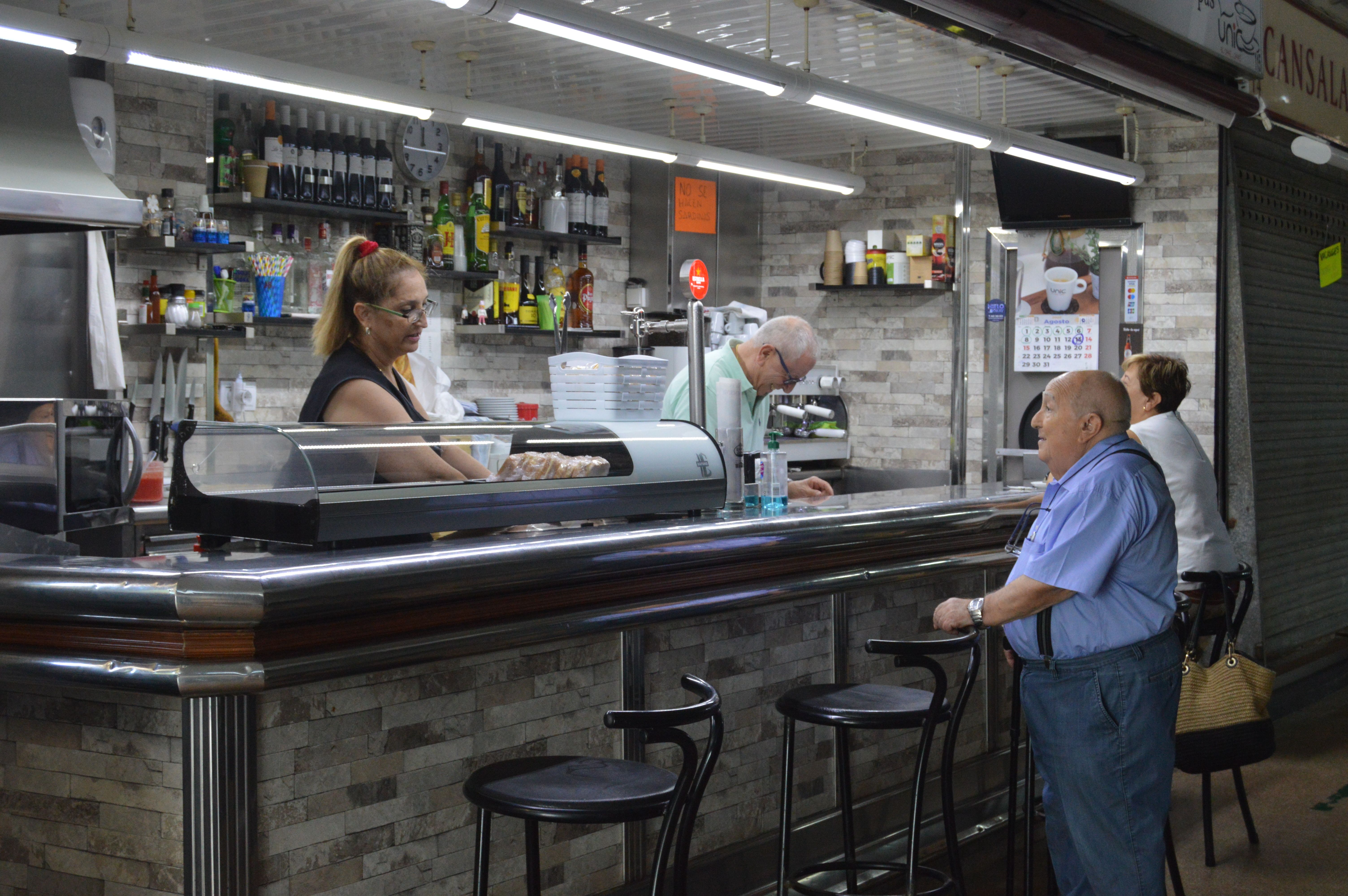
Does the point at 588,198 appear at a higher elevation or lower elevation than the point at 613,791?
higher

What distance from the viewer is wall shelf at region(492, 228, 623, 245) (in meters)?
7.73

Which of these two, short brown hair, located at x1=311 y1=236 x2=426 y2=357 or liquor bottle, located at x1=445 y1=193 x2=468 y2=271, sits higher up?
liquor bottle, located at x1=445 y1=193 x2=468 y2=271

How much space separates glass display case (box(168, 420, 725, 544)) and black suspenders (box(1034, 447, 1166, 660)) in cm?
100

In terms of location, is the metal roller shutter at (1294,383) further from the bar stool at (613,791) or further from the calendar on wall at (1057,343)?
the bar stool at (613,791)

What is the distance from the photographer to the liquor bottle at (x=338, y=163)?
673 cm

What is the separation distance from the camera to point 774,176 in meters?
7.30

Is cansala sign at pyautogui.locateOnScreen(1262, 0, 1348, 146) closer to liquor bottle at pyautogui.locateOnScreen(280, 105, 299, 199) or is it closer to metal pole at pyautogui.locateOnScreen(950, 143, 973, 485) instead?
metal pole at pyautogui.locateOnScreen(950, 143, 973, 485)

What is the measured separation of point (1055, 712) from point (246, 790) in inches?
74.5

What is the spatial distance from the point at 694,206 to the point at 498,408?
2.27m

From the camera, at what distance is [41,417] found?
2.79 meters

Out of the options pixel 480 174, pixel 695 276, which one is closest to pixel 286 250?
pixel 480 174

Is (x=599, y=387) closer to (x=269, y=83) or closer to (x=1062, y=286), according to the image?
(x=269, y=83)

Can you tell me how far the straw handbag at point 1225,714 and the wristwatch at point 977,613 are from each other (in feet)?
3.87

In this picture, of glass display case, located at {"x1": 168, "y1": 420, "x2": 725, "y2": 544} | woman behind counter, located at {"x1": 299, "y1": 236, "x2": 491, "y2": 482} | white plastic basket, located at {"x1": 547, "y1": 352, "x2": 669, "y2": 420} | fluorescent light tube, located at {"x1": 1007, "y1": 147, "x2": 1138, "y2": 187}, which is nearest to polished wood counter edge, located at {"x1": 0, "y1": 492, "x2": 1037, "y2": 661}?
glass display case, located at {"x1": 168, "y1": 420, "x2": 725, "y2": 544}
